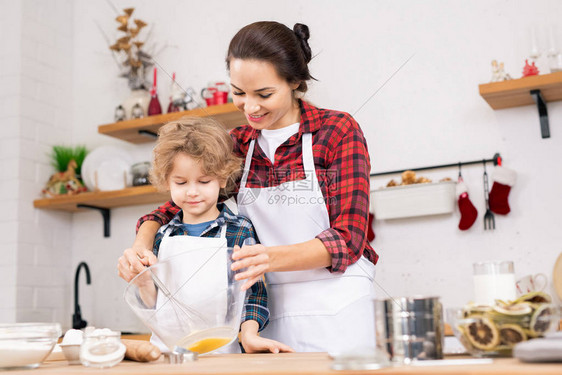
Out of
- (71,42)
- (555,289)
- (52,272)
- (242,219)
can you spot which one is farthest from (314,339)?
(71,42)

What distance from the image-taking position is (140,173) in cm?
323

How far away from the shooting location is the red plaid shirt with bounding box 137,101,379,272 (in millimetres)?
1411

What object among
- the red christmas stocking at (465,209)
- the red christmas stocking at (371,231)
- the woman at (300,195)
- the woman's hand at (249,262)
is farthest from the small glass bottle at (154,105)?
the woman's hand at (249,262)

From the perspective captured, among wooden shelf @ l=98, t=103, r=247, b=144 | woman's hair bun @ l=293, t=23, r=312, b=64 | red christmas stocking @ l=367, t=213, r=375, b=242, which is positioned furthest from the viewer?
wooden shelf @ l=98, t=103, r=247, b=144

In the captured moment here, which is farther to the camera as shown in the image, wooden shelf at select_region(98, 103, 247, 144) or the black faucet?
the black faucet

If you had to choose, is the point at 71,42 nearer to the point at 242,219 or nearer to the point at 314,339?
the point at 242,219

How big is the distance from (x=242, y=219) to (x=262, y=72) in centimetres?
37

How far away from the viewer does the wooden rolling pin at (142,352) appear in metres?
0.97

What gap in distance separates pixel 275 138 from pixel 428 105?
1.41 metres

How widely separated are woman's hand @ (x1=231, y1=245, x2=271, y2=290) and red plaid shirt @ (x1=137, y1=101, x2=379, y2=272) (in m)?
0.27

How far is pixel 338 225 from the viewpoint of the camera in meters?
1.42

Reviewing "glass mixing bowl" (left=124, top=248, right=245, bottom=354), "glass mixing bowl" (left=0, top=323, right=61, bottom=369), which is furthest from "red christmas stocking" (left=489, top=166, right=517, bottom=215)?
"glass mixing bowl" (left=0, top=323, right=61, bottom=369)

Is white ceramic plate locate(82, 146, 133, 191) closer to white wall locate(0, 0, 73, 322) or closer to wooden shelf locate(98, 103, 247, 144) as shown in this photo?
wooden shelf locate(98, 103, 247, 144)

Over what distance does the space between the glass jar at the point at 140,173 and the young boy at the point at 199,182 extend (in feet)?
5.47
